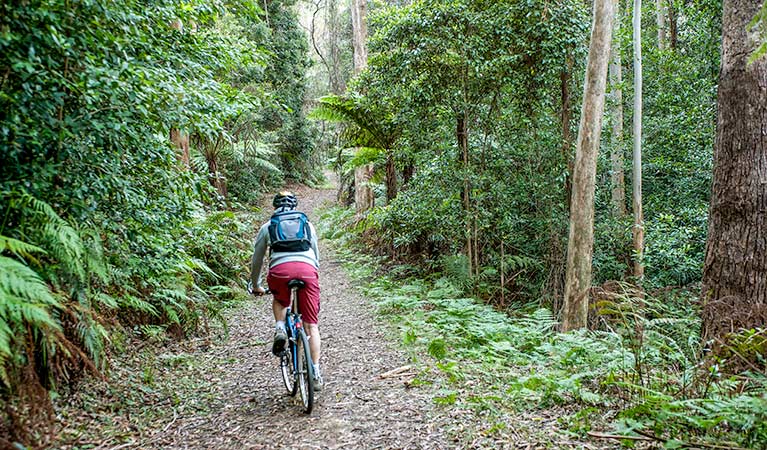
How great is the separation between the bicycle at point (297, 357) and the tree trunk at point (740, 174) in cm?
418

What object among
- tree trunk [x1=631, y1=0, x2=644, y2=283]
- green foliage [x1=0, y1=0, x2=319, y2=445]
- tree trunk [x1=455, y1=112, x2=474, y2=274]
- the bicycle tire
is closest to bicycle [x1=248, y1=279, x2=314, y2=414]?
the bicycle tire

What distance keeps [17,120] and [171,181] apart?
1.58 metres

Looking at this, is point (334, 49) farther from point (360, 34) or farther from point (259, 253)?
point (259, 253)

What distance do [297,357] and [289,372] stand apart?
0.47 metres

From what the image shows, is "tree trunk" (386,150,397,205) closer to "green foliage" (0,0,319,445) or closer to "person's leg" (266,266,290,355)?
"green foliage" (0,0,319,445)

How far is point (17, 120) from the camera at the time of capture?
126 inches

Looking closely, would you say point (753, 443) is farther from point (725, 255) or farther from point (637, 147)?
point (637, 147)

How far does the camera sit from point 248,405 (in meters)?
4.74

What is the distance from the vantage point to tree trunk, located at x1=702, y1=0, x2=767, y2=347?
539 cm

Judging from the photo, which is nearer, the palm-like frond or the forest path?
the forest path

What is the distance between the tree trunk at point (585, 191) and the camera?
7.54m

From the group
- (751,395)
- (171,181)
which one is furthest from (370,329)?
(751,395)

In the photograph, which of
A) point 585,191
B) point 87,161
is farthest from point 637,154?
point 87,161

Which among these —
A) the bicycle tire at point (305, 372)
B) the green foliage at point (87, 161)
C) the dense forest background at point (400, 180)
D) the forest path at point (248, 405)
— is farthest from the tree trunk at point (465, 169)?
the bicycle tire at point (305, 372)
